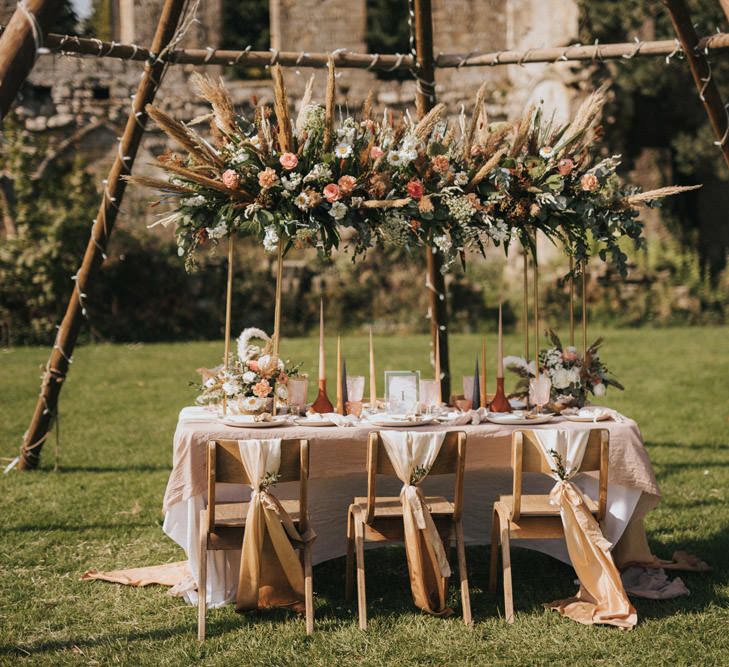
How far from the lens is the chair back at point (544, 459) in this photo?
485 centimetres

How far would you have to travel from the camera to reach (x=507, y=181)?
545 centimetres

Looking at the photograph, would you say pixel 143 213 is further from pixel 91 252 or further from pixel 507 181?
pixel 507 181

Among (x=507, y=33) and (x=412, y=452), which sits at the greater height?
(x=507, y=33)

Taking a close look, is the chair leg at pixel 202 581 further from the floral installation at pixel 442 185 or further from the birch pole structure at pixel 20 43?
the birch pole structure at pixel 20 43

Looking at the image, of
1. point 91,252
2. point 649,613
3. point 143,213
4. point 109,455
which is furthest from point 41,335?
point 649,613

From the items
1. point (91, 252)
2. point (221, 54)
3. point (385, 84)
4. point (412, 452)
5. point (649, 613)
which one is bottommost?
point (649, 613)

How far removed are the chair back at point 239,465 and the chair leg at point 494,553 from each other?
109cm

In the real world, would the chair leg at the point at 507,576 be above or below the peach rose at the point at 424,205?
below

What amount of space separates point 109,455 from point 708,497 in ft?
15.6

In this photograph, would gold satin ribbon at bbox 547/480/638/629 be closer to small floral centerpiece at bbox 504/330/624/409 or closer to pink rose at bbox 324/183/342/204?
small floral centerpiece at bbox 504/330/624/409

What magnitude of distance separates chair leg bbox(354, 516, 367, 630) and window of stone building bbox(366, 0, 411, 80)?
1737cm

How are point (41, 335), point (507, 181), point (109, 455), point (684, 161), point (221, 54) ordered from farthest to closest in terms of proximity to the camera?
point (684, 161), point (41, 335), point (109, 455), point (221, 54), point (507, 181)

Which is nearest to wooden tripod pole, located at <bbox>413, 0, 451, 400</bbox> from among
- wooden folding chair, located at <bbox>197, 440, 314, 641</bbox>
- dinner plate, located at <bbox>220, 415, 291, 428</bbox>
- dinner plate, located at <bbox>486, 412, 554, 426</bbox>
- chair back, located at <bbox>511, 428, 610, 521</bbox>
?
dinner plate, located at <bbox>486, 412, 554, 426</bbox>

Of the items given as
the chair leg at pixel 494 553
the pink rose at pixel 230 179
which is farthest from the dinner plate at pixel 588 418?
the pink rose at pixel 230 179
